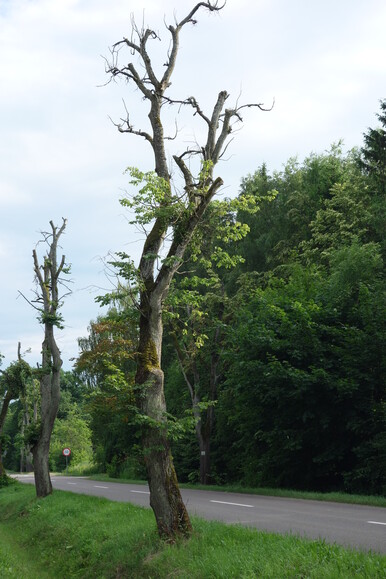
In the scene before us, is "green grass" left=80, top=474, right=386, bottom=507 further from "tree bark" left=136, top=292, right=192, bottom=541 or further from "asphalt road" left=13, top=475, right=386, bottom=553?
"tree bark" left=136, top=292, right=192, bottom=541

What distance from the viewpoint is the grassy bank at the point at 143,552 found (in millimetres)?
7199

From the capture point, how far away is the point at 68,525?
590 inches

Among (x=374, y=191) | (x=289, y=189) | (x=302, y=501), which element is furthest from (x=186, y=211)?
(x=289, y=189)

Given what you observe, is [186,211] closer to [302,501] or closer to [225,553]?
[225,553]

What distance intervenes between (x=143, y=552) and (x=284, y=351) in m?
12.8

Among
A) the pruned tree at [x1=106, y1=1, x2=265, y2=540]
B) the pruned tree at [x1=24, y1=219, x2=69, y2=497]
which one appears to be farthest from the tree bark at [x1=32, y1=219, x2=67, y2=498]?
the pruned tree at [x1=106, y1=1, x2=265, y2=540]

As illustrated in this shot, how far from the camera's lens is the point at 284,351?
2194 cm

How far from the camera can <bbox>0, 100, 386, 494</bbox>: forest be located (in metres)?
11.9

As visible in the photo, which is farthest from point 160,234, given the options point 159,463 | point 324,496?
point 324,496

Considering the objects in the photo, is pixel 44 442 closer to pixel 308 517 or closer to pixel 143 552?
pixel 308 517

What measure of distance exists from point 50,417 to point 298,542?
52.6 ft

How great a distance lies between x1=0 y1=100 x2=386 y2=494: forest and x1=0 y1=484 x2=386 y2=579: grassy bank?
61.4 inches

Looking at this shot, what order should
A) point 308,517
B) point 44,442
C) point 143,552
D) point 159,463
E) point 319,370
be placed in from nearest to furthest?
point 143,552 < point 159,463 < point 308,517 < point 319,370 < point 44,442

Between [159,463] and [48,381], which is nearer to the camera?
[159,463]
